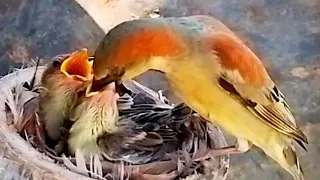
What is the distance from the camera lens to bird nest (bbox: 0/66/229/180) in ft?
2.74

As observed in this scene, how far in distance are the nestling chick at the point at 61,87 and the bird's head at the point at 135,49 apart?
2.7 inches

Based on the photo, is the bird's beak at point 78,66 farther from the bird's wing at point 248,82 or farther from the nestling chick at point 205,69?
the bird's wing at point 248,82

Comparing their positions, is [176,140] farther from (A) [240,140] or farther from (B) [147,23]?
(B) [147,23]

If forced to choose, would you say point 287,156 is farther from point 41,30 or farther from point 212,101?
point 41,30

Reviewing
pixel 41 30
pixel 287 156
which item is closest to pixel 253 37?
pixel 41 30

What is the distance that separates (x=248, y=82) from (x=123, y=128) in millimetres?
187

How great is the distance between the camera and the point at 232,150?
865 mm

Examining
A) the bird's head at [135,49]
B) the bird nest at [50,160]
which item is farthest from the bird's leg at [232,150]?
the bird's head at [135,49]

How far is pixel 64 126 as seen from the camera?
2.90ft

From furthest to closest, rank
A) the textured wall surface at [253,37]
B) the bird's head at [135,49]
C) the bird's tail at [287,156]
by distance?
1. the textured wall surface at [253,37]
2. the bird's tail at [287,156]
3. the bird's head at [135,49]

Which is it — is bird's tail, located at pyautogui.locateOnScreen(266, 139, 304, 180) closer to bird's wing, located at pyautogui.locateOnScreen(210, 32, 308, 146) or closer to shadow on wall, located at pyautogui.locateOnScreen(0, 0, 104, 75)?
bird's wing, located at pyautogui.locateOnScreen(210, 32, 308, 146)

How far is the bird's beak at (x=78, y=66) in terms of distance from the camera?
86 centimetres

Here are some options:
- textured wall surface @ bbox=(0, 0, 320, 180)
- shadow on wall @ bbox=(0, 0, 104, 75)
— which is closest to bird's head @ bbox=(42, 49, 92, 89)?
textured wall surface @ bbox=(0, 0, 320, 180)

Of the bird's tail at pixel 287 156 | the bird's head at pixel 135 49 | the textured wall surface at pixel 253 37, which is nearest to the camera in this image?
the bird's head at pixel 135 49
